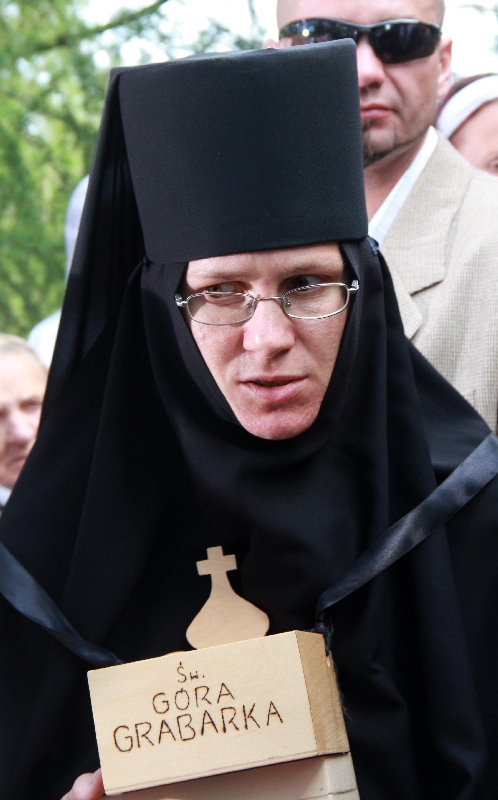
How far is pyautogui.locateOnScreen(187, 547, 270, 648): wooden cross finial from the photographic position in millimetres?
2957

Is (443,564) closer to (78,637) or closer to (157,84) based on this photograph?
(78,637)

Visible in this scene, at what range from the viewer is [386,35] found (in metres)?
4.14

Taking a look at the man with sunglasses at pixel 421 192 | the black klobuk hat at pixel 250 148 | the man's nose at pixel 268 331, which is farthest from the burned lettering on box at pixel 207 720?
the man with sunglasses at pixel 421 192

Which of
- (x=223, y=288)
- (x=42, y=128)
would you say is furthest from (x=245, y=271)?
(x=42, y=128)

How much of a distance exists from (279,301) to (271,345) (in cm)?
12

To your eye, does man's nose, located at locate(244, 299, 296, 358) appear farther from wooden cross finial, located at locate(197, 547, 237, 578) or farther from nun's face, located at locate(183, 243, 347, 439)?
wooden cross finial, located at locate(197, 547, 237, 578)

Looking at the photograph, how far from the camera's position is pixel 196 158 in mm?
3059

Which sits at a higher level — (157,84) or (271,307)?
(157,84)

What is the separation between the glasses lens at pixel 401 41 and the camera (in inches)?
163

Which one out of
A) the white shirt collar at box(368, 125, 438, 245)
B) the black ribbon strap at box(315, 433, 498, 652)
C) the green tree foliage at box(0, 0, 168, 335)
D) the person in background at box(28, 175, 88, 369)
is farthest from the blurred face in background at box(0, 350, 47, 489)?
the green tree foliage at box(0, 0, 168, 335)

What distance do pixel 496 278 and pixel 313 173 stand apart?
3.54 feet

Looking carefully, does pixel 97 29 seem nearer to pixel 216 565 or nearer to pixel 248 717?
pixel 216 565

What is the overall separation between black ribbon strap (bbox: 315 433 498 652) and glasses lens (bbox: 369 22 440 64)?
1612 mm

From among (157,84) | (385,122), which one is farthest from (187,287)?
(385,122)
